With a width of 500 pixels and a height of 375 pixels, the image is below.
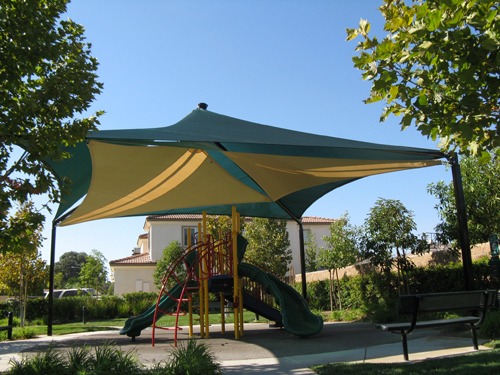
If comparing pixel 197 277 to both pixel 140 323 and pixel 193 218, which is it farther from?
pixel 193 218

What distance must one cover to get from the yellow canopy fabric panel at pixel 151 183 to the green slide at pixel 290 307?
7.05 ft

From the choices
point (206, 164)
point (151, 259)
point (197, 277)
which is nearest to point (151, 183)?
point (206, 164)

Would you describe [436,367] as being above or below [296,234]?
below

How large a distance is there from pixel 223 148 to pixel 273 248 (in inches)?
735

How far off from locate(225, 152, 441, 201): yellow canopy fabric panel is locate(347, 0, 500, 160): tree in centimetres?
411

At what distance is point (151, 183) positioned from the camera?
1103 centimetres

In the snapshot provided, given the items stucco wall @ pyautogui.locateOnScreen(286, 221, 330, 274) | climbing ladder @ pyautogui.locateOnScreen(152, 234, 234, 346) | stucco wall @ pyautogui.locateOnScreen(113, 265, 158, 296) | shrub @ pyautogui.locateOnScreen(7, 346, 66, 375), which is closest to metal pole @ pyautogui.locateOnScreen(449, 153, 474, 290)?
climbing ladder @ pyautogui.locateOnScreen(152, 234, 234, 346)

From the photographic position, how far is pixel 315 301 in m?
20.9

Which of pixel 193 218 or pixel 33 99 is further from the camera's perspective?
pixel 193 218

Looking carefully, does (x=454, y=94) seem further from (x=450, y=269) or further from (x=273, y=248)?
(x=273, y=248)

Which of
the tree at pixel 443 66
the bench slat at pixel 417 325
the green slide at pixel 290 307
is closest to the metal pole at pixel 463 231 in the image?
the bench slat at pixel 417 325

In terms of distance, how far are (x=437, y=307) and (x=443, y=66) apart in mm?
3646

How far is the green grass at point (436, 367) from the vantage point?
16.8 feet

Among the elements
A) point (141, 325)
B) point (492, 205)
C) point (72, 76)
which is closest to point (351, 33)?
point (72, 76)
